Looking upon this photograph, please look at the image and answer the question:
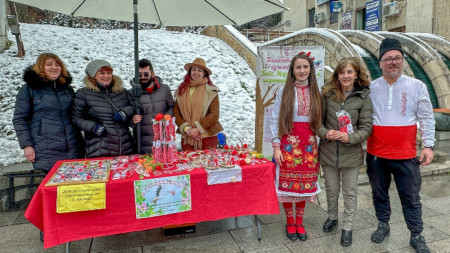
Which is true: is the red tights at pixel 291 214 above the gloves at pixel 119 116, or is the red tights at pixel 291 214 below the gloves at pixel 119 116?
below

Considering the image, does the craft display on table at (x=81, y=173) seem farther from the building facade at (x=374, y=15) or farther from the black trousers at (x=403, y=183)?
the building facade at (x=374, y=15)

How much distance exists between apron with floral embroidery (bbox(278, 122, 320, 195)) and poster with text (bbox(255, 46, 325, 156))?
153 cm

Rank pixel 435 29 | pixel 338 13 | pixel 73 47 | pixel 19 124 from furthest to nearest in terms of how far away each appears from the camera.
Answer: pixel 338 13
pixel 435 29
pixel 73 47
pixel 19 124

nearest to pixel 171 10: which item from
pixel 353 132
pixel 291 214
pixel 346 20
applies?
pixel 353 132

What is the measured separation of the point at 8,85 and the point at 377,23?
17522mm

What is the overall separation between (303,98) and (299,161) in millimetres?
625

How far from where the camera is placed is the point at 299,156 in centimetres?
296

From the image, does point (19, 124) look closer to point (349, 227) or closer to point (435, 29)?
point (349, 227)

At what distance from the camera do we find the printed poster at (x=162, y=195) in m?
2.55

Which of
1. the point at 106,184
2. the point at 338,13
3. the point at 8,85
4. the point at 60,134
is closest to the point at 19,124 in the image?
the point at 60,134

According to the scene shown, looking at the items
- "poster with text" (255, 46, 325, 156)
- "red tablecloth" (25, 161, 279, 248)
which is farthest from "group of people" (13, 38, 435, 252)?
"poster with text" (255, 46, 325, 156)

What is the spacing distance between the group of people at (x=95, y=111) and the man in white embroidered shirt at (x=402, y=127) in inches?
71.2

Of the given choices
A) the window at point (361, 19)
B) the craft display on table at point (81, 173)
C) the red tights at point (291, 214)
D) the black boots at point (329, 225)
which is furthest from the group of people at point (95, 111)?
the window at point (361, 19)

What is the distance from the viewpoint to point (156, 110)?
11.7 ft
